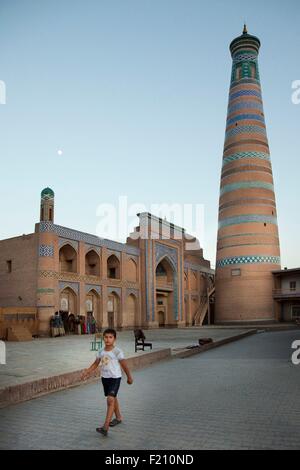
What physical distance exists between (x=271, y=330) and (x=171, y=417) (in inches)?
899

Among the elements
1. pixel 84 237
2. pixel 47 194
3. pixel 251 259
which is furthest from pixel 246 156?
pixel 47 194

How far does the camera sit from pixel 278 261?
105 ft

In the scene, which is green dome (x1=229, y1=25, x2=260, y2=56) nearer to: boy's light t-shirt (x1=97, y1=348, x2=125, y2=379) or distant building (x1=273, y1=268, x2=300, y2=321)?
distant building (x1=273, y1=268, x2=300, y2=321)

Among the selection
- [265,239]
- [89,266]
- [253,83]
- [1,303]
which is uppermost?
[253,83]

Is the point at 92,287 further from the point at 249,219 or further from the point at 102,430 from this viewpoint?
the point at 102,430

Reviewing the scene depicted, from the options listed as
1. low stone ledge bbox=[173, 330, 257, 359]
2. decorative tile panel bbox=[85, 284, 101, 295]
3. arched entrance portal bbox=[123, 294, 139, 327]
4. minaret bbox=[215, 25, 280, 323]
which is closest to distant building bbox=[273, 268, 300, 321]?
minaret bbox=[215, 25, 280, 323]

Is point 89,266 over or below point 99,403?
over

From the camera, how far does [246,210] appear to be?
31203mm

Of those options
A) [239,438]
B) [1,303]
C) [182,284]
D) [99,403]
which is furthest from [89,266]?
[239,438]

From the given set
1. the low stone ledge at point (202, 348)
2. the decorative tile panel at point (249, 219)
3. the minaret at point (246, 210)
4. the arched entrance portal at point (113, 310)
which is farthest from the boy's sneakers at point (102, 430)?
the decorative tile panel at point (249, 219)

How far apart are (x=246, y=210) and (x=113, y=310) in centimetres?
1152

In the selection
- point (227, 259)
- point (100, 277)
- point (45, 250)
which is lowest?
point (100, 277)

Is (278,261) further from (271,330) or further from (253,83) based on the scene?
(253,83)
